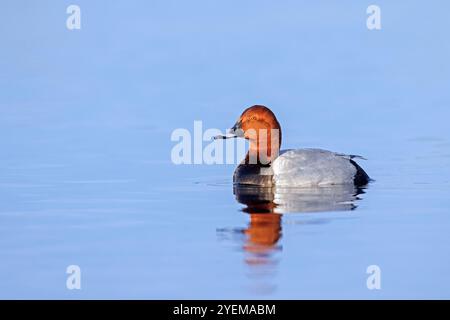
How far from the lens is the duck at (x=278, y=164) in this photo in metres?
12.6

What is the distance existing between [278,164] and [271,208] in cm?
165

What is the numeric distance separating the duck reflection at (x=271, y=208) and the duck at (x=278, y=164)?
0.14 metres

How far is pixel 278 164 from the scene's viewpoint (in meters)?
12.7

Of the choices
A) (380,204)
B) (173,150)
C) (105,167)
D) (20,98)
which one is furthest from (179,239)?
(20,98)

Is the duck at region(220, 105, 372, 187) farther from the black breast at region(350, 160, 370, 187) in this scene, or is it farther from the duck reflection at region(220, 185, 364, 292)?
the duck reflection at region(220, 185, 364, 292)

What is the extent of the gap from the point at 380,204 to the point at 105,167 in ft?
12.7

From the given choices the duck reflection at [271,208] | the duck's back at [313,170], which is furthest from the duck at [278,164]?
the duck reflection at [271,208]

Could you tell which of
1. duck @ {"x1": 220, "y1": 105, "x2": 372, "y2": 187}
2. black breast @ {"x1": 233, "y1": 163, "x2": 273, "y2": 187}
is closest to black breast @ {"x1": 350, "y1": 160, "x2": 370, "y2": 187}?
duck @ {"x1": 220, "y1": 105, "x2": 372, "y2": 187}

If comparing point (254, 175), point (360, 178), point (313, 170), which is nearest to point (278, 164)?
point (254, 175)

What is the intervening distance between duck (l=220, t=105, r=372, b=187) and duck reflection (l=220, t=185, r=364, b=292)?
14cm

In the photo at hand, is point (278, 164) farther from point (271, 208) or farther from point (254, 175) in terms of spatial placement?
point (271, 208)

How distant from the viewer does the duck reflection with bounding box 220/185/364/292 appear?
8.88 meters

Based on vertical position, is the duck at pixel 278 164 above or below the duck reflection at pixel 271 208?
above

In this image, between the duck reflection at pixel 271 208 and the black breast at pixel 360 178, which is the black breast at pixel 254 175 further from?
the black breast at pixel 360 178
